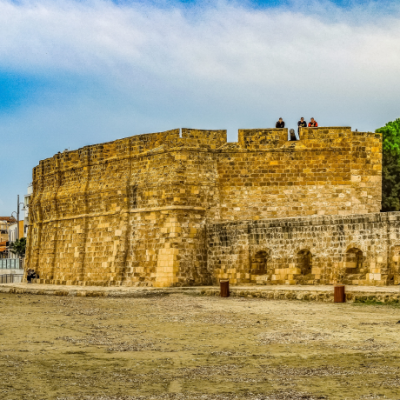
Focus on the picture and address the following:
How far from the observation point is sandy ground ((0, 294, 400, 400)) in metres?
5.95

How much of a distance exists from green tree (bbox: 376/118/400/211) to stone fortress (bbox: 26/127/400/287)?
9272 mm

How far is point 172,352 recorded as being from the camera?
7.90 meters

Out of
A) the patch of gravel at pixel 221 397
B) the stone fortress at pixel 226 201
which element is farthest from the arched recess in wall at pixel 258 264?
the patch of gravel at pixel 221 397

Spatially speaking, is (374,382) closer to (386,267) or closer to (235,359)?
(235,359)

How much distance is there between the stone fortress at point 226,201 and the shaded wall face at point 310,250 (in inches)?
1.2

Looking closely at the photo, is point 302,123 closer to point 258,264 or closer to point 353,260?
point 258,264

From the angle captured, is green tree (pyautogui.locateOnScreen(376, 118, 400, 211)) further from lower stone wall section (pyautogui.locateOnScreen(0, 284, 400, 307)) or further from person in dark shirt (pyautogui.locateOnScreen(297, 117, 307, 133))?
lower stone wall section (pyautogui.locateOnScreen(0, 284, 400, 307))

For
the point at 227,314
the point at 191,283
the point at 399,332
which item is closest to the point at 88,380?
the point at 399,332

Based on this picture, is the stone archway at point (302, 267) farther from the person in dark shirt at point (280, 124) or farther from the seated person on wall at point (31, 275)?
the seated person on wall at point (31, 275)

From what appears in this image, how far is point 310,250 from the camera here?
1616 cm

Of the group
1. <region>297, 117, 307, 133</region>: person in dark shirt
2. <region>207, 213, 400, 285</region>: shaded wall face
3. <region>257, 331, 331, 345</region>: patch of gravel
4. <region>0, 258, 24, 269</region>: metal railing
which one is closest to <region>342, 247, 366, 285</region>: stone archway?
<region>207, 213, 400, 285</region>: shaded wall face

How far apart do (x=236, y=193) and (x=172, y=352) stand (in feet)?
36.8

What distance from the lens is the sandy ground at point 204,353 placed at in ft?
19.5

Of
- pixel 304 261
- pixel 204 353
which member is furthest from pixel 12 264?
pixel 204 353
